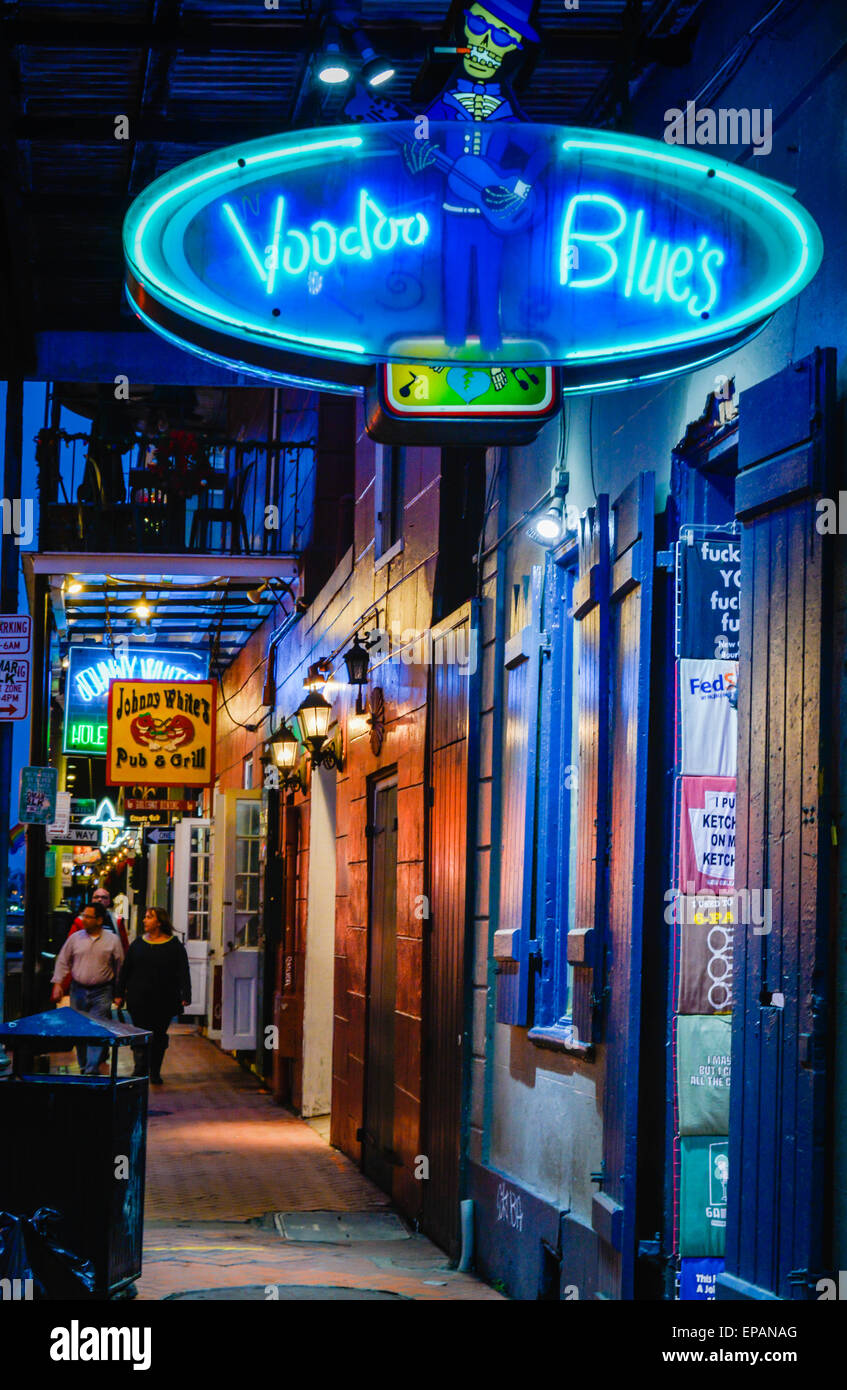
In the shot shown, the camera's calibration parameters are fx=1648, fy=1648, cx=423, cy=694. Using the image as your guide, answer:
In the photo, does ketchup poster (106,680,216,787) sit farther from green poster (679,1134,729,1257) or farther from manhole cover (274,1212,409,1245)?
green poster (679,1134,729,1257)

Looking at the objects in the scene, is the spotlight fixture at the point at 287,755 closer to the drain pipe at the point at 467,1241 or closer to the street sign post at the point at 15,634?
the street sign post at the point at 15,634

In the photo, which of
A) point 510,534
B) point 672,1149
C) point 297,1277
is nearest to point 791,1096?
point 672,1149

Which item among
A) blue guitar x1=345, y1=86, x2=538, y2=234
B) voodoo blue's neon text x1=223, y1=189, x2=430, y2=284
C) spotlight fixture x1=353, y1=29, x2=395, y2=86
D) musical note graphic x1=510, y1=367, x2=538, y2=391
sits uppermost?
spotlight fixture x1=353, y1=29, x2=395, y2=86

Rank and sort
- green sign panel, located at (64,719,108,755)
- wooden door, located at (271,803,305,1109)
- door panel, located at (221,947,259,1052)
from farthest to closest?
green sign panel, located at (64,719,108,755) → door panel, located at (221,947,259,1052) → wooden door, located at (271,803,305,1109)

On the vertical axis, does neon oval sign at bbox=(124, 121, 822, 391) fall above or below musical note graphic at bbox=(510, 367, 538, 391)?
above

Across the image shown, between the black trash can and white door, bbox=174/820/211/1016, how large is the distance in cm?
1440

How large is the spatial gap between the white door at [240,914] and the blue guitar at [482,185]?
1430 centimetres

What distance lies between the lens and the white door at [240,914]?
18.4 meters

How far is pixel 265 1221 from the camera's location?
9961 mm

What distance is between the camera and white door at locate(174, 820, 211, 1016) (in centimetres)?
2125

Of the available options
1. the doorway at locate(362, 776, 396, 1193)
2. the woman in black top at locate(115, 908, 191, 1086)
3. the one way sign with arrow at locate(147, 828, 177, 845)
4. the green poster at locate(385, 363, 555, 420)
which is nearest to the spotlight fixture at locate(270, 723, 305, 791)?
the woman in black top at locate(115, 908, 191, 1086)

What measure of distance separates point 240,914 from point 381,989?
7.24 m

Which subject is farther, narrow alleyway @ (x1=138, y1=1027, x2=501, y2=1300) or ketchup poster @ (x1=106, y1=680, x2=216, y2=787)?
ketchup poster @ (x1=106, y1=680, x2=216, y2=787)

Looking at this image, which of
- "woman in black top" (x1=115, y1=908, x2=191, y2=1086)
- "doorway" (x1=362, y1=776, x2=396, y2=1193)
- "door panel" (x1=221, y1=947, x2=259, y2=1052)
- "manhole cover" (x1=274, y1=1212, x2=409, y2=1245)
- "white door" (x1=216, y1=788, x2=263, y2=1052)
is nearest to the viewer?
"manhole cover" (x1=274, y1=1212, x2=409, y2=1245)
